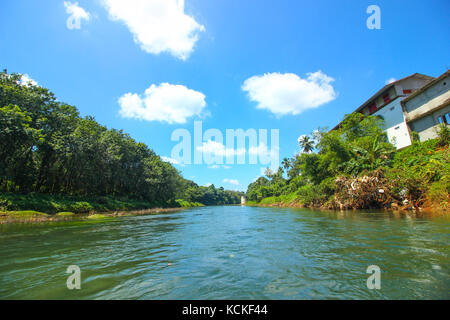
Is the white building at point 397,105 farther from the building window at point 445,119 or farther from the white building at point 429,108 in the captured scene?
the building window at point 445,119

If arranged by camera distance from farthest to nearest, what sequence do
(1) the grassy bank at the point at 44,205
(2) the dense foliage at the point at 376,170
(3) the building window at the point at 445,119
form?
1. (3) the building window at the point at 445,119
2. (1) the grassy bank at the point at 44,205
3. (2) the dense foliage at the point at 376,170

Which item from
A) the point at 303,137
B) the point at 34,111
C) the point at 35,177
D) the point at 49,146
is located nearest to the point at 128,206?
the point at 35,177

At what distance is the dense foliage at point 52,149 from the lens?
22.4 metres

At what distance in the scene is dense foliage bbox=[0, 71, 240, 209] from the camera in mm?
22375

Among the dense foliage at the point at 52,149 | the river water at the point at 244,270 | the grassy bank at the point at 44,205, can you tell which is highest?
the dense foliage at the point at 52,149

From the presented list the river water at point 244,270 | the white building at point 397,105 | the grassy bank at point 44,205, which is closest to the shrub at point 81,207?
the grassy bank at point 44,205

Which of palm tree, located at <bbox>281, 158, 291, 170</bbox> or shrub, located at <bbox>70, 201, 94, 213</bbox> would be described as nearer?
shrub, located at <bbox>70, 201, 94, 213</bbox>

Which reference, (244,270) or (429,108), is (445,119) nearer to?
(429,108)

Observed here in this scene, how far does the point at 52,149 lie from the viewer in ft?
90.1

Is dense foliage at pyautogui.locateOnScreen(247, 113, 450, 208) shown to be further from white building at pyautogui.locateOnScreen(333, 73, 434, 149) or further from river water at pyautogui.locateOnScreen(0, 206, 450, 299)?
river water at pyautogui.locateOnScreen(0, 206, 450, 299)

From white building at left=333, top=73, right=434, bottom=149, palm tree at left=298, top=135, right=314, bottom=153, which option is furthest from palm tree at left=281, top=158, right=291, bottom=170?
white building at left=333, top=73, right=434, bottom=149

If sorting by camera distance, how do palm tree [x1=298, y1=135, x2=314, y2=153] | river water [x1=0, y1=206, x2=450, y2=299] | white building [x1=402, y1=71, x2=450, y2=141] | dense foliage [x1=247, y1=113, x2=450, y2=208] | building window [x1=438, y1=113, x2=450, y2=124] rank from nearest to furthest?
river water [x1=0, y1=206, x2=450, y2=299] → dense foliage [x1=247, y1=113, x2=450, y2=208] → building window [x1=438, y1=113, x2=450, y2=124] → white building [x1=402, y1=71, x2=450, y2=141] → palm tree [x1=298, y1=135, x2=314, y2=153]

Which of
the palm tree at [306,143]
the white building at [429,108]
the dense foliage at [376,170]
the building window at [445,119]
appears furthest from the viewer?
the palm tree at [306,143]

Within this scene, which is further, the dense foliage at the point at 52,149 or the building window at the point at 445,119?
the dense foliage at the point at 52,149
